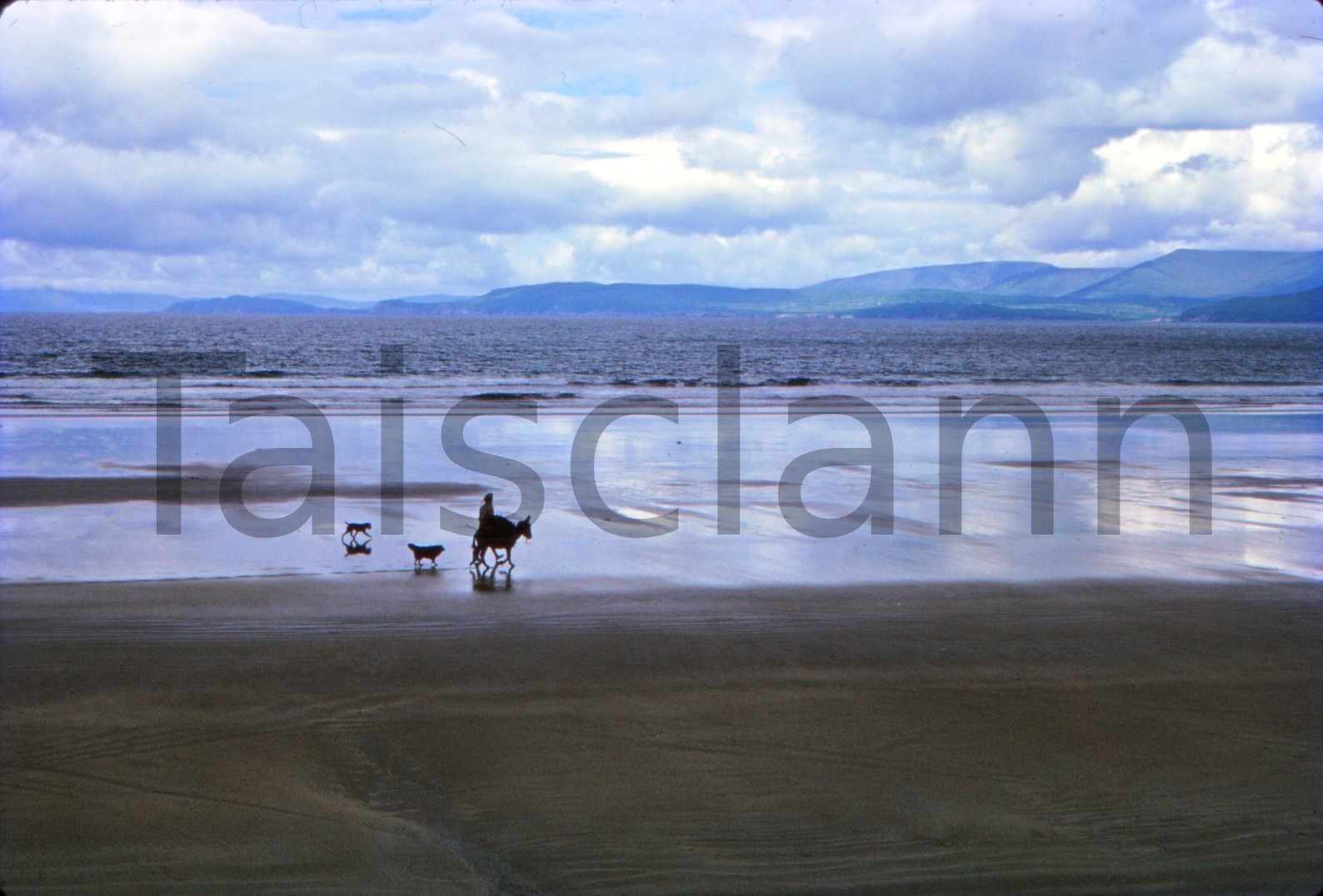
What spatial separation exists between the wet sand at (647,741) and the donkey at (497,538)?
774mm

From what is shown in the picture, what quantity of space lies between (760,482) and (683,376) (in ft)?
113

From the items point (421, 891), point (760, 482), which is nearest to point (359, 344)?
point (760, 482)

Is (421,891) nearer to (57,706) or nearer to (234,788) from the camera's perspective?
(234,788)

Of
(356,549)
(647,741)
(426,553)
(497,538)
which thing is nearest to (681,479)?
(356,549)

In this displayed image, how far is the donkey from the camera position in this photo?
10242 millimetres

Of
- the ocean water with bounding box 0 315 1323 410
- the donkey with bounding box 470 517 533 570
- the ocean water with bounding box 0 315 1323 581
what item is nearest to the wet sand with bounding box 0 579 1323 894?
the donkey with bounding box 470 517 533 570

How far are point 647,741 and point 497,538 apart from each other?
4.22m

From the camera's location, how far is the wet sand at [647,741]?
5.08m

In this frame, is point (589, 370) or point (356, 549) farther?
point (589, 370)

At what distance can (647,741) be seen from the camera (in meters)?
6.46

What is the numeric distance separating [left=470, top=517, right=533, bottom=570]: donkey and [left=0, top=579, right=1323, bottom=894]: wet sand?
774 mm

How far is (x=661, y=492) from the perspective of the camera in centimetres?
1566

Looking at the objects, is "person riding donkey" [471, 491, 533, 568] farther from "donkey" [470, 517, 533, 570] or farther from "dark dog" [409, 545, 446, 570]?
"dark dog" [409, 545, 446, 570]

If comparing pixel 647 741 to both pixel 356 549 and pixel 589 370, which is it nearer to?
pixel 356 549
